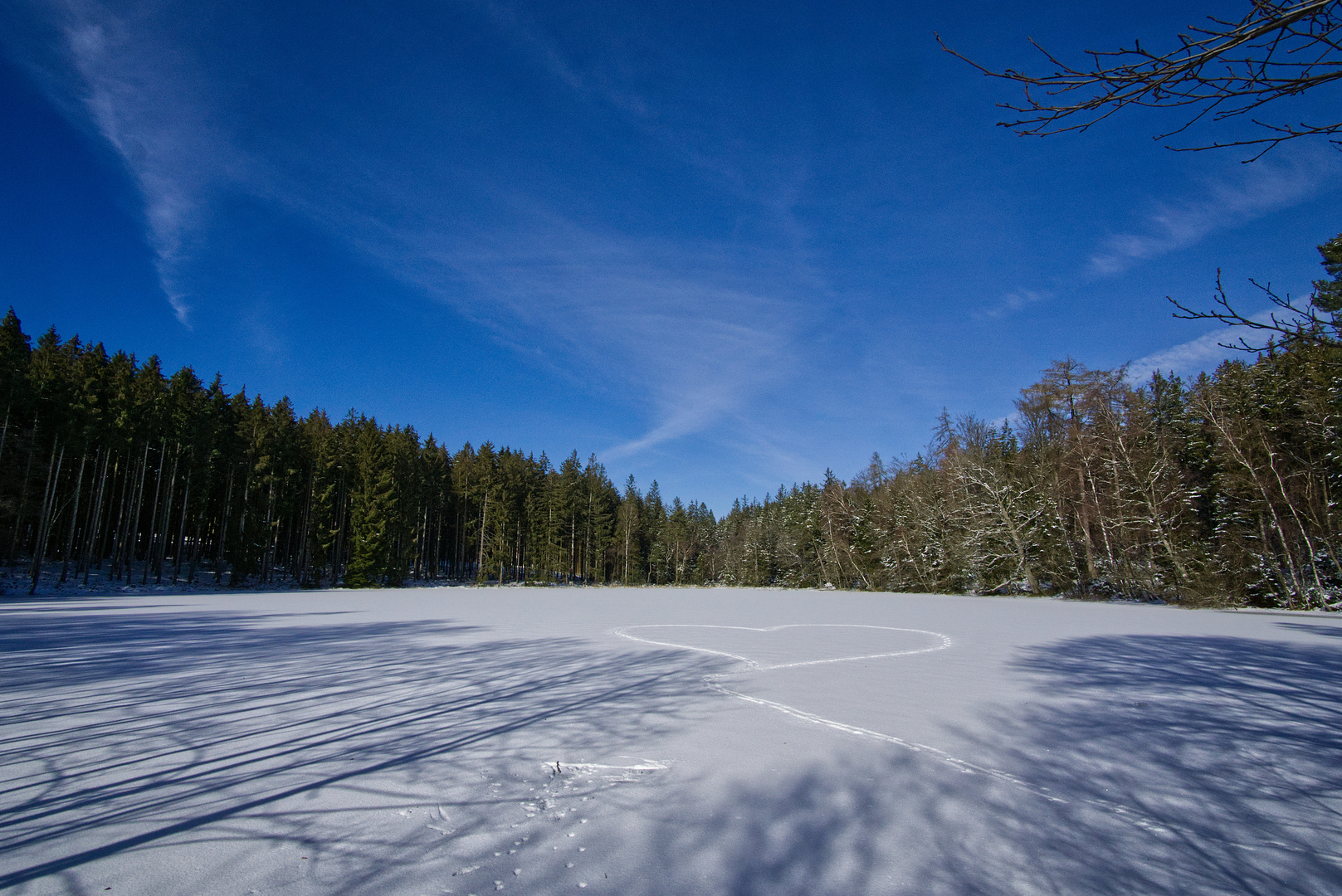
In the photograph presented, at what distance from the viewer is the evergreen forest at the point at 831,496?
61.2 feet

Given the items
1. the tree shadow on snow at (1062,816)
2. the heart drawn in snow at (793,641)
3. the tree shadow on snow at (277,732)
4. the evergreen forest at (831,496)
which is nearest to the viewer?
the tree shadow on snow at (1062,816)

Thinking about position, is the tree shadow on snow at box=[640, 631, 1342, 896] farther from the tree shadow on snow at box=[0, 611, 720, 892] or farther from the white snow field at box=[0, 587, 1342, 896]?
the tree shadow on snow at box=[0, 611, 720, 892]

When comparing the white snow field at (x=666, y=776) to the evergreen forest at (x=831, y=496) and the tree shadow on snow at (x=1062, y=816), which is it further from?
the evergreen forest at (x=831, y=496)

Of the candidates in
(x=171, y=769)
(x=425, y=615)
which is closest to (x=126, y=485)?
(x=425, y=615)

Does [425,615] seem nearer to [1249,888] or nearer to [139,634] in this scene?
[139,634]

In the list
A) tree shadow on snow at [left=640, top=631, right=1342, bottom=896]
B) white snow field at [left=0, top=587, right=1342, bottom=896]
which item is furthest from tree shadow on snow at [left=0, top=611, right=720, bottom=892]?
tree shadow on snow at [left=640, top=631, right=1342, bottom=896]

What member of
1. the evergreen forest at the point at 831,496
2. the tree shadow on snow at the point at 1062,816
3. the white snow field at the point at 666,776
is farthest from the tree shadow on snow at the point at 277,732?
the evergreen forest at the point at 831,496

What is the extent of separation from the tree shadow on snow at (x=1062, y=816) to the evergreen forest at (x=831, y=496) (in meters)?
2.28

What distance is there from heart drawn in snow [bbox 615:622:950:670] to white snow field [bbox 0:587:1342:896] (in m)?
0.65

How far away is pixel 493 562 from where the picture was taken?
46438 mm

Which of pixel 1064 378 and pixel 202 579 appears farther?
pixel 202 579

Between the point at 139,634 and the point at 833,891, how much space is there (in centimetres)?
1220

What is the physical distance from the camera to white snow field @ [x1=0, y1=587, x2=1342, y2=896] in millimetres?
2348

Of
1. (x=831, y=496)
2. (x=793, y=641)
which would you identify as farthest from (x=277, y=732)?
(x=831, y=496)
